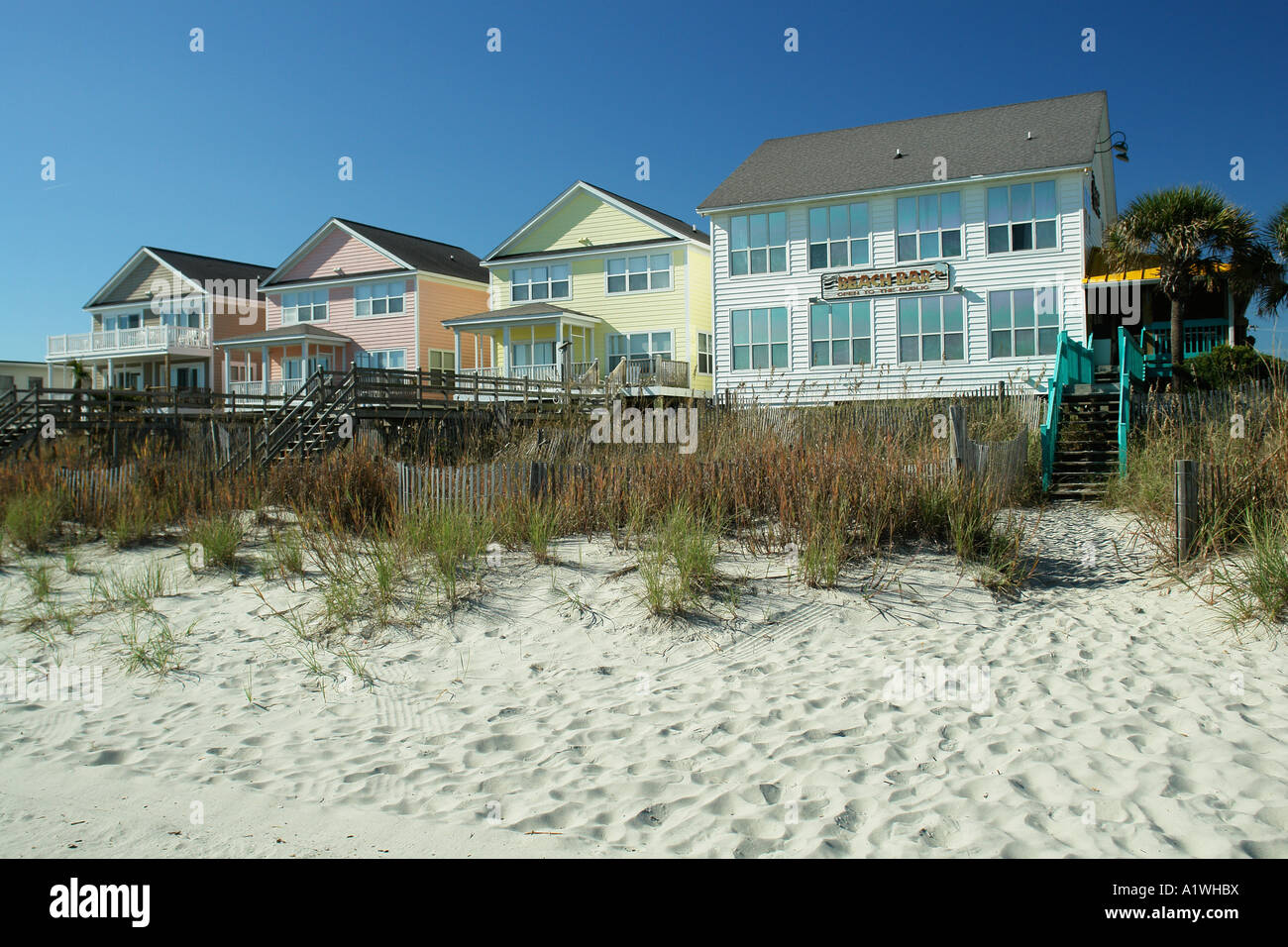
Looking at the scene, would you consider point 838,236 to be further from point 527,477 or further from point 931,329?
point 527,477

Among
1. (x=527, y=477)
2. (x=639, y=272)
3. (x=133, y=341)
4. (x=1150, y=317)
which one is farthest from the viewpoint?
Answer: (x=133, y=341)

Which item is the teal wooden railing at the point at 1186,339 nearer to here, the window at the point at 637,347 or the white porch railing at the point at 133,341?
the window at the point at 637,347

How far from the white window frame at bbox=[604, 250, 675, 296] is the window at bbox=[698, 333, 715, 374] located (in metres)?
2.22

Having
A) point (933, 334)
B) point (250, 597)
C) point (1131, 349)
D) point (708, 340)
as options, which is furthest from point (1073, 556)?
point (708, 340)

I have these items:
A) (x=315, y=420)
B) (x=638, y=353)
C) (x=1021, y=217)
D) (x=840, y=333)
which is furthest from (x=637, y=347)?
(x=315, y=420)

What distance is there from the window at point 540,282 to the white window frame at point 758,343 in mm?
8360

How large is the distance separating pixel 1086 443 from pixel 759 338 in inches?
523

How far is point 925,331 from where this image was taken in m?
25.4

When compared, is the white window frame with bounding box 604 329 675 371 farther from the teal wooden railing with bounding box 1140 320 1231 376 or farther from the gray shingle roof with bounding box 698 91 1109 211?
the teal wooden railing with bounding box 1140 320 1231 376

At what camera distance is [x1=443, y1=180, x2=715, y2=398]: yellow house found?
3109cm

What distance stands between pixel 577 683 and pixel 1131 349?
1816 cm

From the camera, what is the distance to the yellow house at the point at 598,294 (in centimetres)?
3109

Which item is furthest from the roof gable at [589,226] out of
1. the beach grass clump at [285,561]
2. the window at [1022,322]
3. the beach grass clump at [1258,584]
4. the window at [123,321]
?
the beach grass clump at [1258,584]

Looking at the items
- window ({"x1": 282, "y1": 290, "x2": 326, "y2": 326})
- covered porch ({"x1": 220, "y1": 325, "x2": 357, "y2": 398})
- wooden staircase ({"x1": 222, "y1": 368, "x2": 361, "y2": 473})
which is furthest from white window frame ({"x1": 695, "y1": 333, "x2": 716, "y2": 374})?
window ({"x1": 282, "y1": 290, "x2": 326, "y2": 326})
